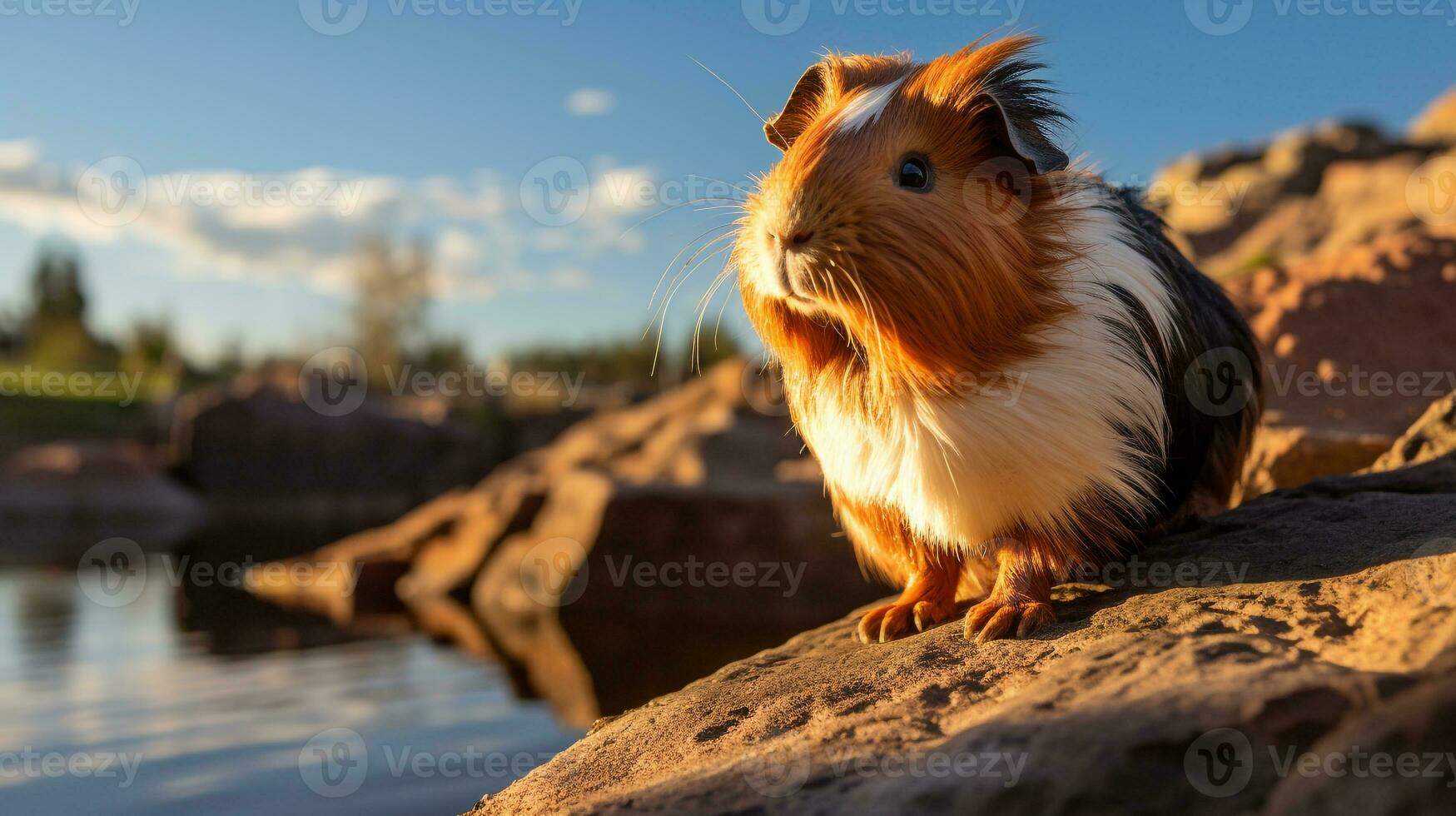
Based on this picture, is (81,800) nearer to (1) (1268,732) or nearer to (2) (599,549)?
(1) (1268,732)

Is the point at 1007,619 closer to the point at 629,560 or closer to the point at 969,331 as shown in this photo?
the point at 969,331

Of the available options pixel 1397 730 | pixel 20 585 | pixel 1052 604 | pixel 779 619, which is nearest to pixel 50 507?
pixel 20 585

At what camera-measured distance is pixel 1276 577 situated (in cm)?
271

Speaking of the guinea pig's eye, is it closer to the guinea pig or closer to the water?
the guinea pig

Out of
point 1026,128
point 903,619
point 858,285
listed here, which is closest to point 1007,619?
point 903,619

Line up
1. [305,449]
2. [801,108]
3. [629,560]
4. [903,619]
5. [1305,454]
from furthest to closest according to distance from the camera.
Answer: [305,449] < [629,560] < [1305,454] < [801,108] < [903,619]

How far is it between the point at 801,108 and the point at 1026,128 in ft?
2.90

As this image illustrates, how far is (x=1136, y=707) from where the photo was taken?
1921 millimetres

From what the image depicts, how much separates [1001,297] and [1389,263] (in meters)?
4.73

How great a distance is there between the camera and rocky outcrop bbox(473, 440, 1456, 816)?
1720mm

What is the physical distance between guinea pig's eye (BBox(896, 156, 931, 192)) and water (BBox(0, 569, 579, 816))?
284cm

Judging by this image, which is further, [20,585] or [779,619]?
[20,585]

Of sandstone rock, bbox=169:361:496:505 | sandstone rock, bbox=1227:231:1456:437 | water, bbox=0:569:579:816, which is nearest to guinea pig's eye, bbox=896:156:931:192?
water, bbox=0:569:579:816

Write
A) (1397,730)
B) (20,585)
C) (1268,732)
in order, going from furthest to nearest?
(20,585) → (1268,732) → (1397,730)
